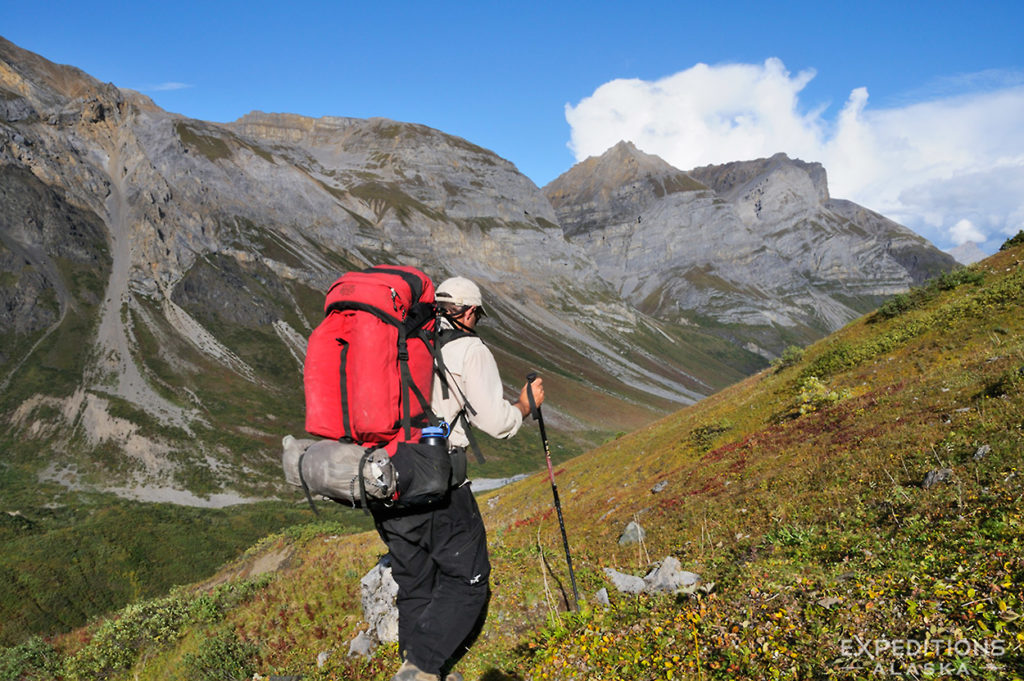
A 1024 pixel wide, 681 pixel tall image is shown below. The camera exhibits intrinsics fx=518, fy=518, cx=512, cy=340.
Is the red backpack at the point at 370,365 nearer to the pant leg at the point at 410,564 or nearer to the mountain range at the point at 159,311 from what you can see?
the pant leg at the point at 410,564

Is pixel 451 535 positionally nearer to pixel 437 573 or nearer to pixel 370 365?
pixel 437 573

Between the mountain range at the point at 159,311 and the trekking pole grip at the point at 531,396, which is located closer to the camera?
the trekking pole grip at the point at 531,396

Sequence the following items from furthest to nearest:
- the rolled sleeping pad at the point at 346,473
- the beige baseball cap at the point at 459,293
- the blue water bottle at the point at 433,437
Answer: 1. the beige baseball cap at the point at 459,293
2. the blue water bottle at the point at 433,437
3. the rolled sleeping pad at the point at 346,473

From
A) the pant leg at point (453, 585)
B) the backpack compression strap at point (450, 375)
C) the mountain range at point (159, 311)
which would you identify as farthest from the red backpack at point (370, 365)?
the mountain range at point (159, 311)

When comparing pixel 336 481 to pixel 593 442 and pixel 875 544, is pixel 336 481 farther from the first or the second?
pixel 593 442

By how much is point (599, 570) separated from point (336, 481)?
197 inches

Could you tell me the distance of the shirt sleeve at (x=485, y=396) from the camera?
5742mm

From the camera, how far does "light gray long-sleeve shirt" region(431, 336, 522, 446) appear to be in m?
5.76

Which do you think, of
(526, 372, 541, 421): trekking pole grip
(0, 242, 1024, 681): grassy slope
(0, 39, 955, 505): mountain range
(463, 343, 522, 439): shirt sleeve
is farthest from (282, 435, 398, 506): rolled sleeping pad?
(0, 39, 955, 505): mountain range

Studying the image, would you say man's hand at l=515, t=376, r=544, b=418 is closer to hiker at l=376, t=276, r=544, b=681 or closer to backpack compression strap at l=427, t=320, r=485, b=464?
hiker at l=376, t=276, r=544, b=681

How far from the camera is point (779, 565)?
579cm

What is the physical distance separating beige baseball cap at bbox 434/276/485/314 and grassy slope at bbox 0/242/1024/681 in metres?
3.92

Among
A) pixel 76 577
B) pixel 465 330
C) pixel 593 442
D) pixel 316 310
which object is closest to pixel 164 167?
pixel 316 310

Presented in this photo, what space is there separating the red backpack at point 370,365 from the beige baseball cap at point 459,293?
0.42 m
